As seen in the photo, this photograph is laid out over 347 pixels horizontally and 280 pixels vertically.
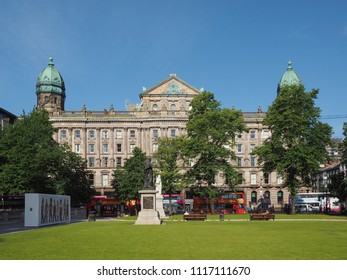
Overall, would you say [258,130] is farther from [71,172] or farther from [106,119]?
[71,172]

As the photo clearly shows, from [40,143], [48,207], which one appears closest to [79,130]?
[40,143]

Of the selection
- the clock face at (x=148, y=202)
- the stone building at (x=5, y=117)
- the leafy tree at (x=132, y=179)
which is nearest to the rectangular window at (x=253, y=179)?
the leafy tree at (x=132, y=179)

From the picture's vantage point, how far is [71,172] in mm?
75312

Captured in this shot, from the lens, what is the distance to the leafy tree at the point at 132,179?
81.6 m

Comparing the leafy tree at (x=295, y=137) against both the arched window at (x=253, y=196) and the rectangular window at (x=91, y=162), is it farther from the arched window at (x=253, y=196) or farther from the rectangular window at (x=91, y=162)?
the rectangular window at (x=91, y=162)

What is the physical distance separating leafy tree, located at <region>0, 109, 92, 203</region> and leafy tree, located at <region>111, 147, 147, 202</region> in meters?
9.67

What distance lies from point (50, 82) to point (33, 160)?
49.6 meters

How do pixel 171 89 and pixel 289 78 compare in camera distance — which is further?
pixel 289 78

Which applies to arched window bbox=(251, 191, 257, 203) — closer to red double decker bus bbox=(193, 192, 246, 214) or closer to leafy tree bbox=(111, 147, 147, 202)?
red double decker bus bbox=(193, 192, 246, 214)

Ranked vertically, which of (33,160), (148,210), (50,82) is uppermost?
(50,82)

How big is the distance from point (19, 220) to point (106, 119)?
182 feet

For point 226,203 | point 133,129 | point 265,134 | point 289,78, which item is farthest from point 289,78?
point 226,203

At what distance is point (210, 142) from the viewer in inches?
2707

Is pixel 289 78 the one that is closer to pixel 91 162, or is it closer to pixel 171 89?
pixel 171 89
